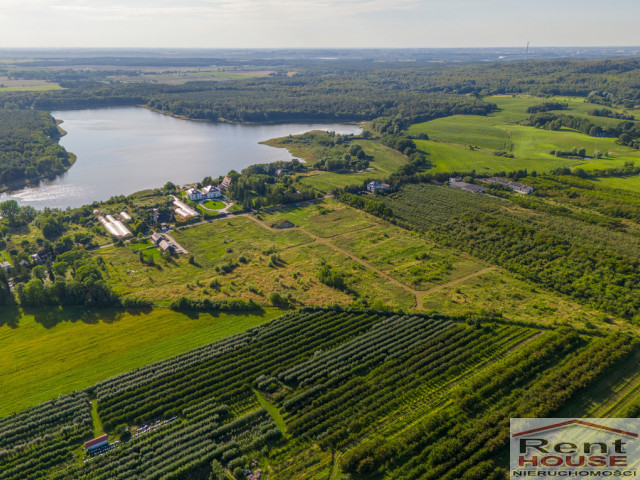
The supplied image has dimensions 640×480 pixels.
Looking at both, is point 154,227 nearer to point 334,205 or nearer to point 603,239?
point 334,205

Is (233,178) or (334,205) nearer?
(334,205)

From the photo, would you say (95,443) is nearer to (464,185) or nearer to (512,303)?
(512,303)

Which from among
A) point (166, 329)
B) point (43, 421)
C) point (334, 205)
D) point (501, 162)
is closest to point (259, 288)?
point (166, 329)

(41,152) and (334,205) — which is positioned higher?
(41,152)

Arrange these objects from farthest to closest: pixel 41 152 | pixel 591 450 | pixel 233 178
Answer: pixel 41 152 → pixel 233 178 → pixel 591 450

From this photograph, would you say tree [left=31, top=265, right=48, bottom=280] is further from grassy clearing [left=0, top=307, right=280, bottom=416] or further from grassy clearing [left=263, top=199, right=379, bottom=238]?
grassy clearing [left=263, top=199, right=379, bottom=238]

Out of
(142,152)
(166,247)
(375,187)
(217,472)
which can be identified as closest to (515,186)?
(375,187)

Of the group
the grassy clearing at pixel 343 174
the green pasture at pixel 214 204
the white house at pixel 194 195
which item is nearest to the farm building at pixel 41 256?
the green pasture at pixel 214 204
